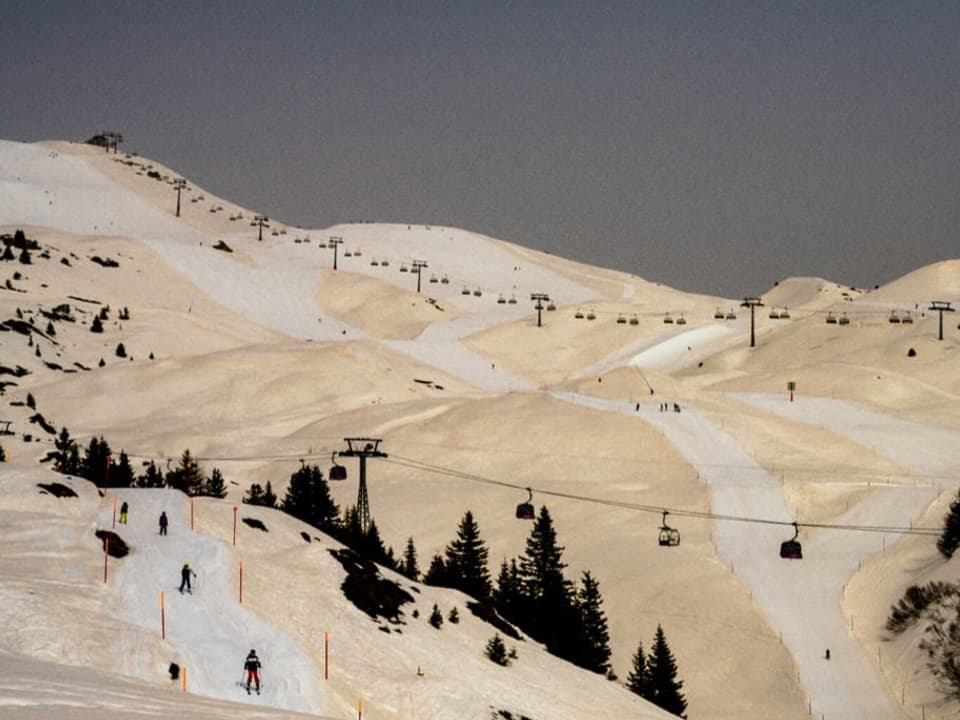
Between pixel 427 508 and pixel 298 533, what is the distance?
4353cm

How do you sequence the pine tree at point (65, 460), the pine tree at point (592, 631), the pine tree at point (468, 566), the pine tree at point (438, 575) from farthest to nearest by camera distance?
the pine tree at point (468, 566), the pine tree at point (438, 575), the pine tree at point (65, 460), the pine tree at point (592, 631)

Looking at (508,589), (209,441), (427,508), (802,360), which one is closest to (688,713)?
(508,589)

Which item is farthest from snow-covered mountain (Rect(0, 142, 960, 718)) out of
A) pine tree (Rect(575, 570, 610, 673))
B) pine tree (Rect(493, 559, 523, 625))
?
pine tree (Rect(493, 559, 523, 625))

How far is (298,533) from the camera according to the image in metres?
63.7

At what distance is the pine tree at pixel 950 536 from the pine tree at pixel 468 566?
24323mm

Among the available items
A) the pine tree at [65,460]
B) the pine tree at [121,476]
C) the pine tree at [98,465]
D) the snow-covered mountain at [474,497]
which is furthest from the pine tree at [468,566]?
the pine tree at [65,460]

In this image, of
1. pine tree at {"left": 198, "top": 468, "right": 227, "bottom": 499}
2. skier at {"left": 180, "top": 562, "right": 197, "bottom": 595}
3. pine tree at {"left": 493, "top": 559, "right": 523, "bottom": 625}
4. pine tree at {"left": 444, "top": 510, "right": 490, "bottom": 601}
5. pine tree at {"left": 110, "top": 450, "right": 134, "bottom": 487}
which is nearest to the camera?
skier at {"left": 180, "top": 562, "right": 197, "bottom": 595}

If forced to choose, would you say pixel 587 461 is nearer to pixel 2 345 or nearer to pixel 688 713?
pixel 688 713

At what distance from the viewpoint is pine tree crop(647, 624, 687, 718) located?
6512cm

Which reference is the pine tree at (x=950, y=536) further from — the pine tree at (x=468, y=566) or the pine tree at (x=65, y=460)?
the pine tree at (x=65, y=460)

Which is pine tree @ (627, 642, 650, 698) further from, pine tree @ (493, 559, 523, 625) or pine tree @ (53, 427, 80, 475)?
pine tree @ (53, 427, 80, 475)

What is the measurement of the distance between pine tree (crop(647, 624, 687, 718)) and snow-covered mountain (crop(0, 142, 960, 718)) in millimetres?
1892

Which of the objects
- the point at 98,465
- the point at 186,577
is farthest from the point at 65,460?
the point at 186,577

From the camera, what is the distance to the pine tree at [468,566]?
82.3 m
